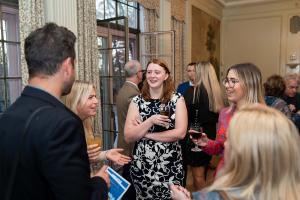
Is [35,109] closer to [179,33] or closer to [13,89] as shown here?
[13,89]

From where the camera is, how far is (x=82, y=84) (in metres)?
1.90

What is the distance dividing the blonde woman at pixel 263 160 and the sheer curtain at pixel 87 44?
2.66 metres

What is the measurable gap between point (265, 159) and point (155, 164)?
1.23 metres

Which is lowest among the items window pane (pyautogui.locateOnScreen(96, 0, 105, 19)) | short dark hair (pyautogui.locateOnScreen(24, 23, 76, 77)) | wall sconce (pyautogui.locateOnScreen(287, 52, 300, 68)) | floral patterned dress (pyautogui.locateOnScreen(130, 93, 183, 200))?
floral patterned dress (pyautogui.locateOnScreen(130, 93, 183, 200))

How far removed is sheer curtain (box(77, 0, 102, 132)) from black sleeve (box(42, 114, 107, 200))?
242 centimetres

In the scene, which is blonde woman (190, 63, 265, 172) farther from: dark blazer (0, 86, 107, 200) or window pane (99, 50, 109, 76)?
window pane (99, 50, 109, 76)

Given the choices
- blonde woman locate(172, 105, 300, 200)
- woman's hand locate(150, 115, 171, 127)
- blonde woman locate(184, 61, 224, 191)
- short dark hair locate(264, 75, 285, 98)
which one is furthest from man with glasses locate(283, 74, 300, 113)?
Result: blonde woman locate(172, 105, 300, 200)

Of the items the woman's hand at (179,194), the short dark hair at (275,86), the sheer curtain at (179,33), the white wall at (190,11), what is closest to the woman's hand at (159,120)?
the woman's hand at (179,194)

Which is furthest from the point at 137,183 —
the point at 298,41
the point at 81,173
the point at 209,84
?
the point at 298,41

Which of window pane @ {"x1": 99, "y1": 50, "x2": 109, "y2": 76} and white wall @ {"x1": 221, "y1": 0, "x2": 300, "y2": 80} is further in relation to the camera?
white wall @ {"x1": 221, "y1": 0, "x2": 300, "y2": 80}

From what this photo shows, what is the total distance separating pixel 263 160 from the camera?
95cm

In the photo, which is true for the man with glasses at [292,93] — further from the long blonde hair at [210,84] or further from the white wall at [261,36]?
the white wall at [261,36]

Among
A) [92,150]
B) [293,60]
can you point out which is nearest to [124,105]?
[92,150]

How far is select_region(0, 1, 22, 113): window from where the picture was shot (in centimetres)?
290
